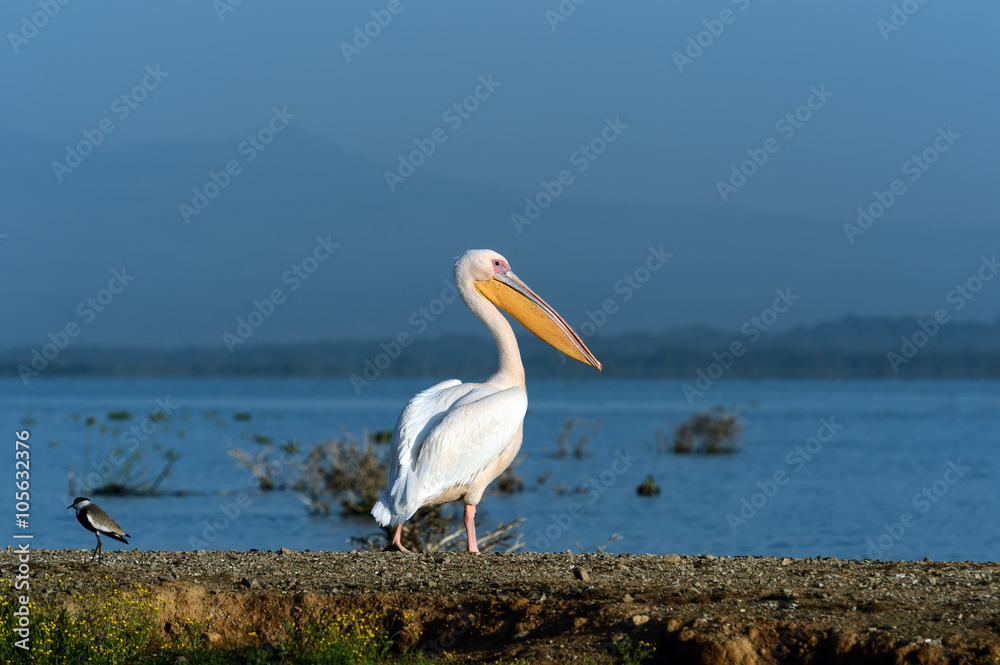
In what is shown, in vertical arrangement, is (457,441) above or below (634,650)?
above

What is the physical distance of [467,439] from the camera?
23.4 ft

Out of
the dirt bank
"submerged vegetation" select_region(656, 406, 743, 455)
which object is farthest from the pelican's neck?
"submerged vegetation" select_region(656, 406, 743, 455)

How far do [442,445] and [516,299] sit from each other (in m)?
1.75

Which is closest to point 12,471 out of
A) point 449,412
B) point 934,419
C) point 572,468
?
point 572,468

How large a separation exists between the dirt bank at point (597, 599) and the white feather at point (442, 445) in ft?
1.43

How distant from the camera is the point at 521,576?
19.3 ft

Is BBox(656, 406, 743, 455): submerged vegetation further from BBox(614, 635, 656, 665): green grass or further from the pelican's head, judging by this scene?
BBox(614, 635, 656, 665): green grass

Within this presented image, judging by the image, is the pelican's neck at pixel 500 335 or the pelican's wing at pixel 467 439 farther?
the pelican's neck at pixel 500 335

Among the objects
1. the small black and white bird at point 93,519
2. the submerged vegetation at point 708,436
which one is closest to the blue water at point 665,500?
the submerged vegetation at point 708,436

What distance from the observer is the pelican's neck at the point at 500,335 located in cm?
775

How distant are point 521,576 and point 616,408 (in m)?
62.9

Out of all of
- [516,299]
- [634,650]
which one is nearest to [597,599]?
[634,650]

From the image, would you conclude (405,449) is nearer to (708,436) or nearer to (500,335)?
(500,335)

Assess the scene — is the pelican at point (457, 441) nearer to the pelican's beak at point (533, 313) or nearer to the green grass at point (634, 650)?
the pelican's beak at point (533, 313)
